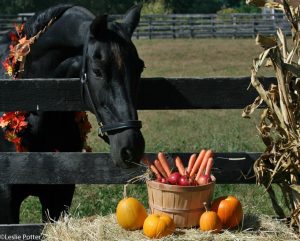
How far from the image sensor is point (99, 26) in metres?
4.54

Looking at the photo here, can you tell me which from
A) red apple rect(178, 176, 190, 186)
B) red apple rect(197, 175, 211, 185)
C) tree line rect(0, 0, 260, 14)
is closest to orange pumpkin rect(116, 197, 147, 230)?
red apple rect(178, 176, 190, 186)

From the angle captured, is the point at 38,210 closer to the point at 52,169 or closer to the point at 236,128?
the point at 52,169

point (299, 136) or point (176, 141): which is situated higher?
point (299, 136)

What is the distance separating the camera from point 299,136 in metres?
4.28

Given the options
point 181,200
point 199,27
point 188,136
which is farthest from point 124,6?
point 181,200

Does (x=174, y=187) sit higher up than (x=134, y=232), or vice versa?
(x=174, y=187)

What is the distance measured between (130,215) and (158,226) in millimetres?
244

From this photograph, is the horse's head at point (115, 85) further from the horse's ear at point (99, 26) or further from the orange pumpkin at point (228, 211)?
the orange pumpkin at point (228, 211)

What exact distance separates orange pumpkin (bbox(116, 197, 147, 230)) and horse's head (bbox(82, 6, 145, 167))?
0.26 meters

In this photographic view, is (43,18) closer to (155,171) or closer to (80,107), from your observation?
(80,107)

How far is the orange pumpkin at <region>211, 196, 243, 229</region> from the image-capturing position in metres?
4.26

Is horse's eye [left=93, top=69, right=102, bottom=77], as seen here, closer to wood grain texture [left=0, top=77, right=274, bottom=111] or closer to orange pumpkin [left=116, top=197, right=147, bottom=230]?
wood grain texture [left=0, top=77, right=274, bottom=111]

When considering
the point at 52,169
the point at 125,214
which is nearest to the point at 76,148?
the point at 52,169

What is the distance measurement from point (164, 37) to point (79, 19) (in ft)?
134
